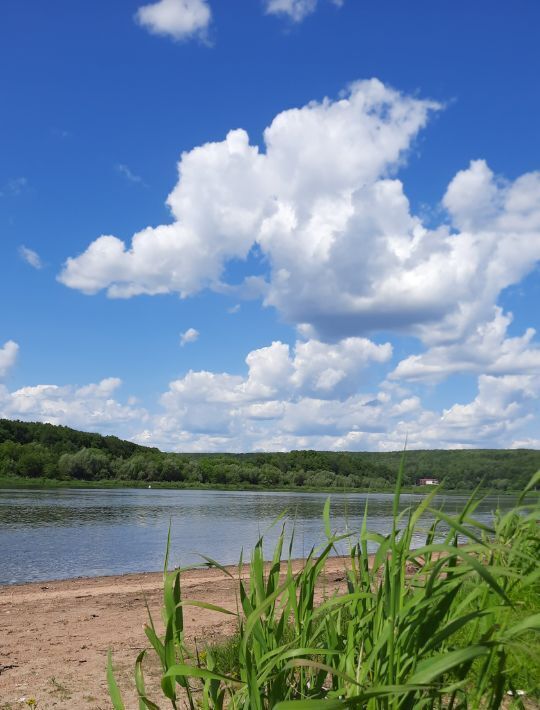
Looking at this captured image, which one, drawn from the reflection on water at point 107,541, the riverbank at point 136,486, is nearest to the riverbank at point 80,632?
the reflection on water at point 107,541

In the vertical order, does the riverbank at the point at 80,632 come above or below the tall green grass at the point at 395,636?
below

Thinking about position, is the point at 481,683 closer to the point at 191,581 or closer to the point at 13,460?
the point at 191,581

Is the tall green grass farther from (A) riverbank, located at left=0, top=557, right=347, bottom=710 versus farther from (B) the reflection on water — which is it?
(B) the reflection on water

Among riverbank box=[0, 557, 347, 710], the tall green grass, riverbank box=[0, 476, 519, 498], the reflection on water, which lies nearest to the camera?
the tall green grass

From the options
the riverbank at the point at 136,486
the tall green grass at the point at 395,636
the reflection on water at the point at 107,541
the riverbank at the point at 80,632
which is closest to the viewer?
the tall green grass at the point at 395,636

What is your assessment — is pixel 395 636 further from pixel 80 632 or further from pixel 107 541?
pixel 107 541

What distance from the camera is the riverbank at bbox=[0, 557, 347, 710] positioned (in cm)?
586

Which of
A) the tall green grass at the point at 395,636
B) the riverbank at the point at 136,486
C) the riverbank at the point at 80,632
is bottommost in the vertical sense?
the riverbank at the point at 136,486

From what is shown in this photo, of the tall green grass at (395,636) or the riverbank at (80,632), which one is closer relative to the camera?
the tall green grass at (395,636)

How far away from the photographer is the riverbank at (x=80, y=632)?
5.86 m

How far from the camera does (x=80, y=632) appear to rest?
29.6ft

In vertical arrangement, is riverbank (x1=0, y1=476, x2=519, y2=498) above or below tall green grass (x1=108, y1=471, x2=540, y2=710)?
below

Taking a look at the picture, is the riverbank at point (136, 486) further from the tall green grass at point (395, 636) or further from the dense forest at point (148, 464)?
the tall green grass at point (395, 636)

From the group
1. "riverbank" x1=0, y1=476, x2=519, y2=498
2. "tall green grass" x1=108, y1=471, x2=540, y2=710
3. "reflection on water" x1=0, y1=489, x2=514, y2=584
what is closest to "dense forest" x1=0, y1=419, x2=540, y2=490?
"riverbank" x1=0, y1=476, x2=519, y2=498
